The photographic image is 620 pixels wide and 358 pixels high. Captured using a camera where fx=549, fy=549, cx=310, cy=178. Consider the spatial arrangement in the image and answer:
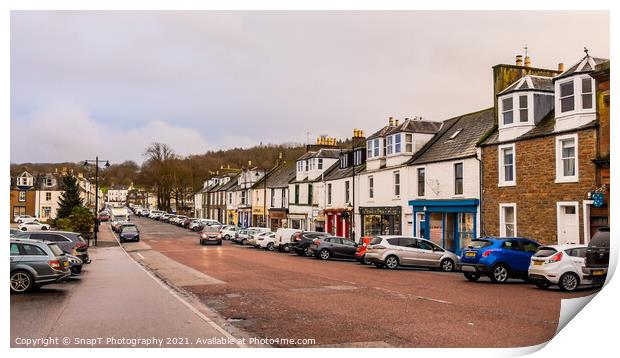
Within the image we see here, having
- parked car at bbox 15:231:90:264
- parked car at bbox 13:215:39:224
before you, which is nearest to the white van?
parked car at bbox 15:231:90:264

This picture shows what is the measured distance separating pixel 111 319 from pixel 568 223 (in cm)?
1849

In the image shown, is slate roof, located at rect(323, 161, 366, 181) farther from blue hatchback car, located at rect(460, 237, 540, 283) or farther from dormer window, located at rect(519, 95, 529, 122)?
blue hatchback car, located at rect(460, 237, 540, 283)

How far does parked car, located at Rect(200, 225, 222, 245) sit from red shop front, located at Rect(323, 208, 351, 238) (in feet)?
30.3

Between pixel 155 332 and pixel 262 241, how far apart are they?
3178cm

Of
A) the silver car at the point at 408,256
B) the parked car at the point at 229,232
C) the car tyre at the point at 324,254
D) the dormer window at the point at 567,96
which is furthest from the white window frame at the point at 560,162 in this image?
the parked car at the point at 229,232

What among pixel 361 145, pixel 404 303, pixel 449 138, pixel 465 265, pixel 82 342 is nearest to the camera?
pixel 82 342

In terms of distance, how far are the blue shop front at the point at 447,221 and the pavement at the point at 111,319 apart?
17726 millimetres

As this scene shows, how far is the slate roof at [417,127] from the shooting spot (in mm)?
35969

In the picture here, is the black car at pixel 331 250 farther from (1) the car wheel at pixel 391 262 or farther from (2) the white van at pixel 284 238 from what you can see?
(1) the car wheel at pixel 391 262

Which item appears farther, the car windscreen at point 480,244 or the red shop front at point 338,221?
the red shop front at point 338,221

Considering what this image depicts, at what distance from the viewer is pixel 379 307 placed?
1291cm

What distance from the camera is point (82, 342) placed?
32.1 ft
